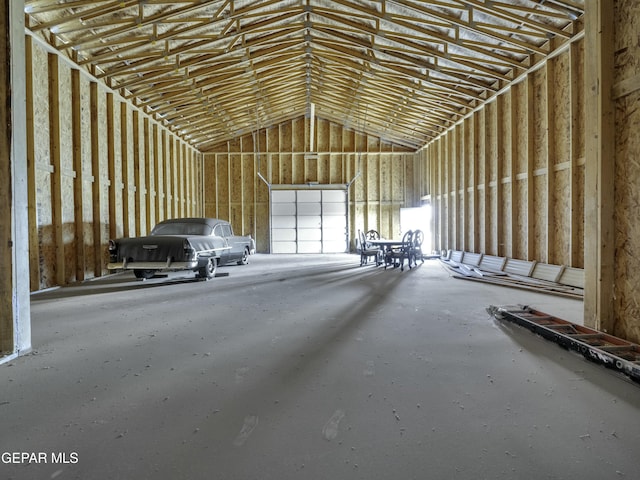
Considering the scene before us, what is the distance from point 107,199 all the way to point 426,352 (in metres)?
10.8

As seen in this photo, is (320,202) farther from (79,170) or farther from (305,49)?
(79,170)

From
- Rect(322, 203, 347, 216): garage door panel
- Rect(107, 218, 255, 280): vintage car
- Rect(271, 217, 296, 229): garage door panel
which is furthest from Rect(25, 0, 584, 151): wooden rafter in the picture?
Rect(271, 217, 296, 229): garage door panel

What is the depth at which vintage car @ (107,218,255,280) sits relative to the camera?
8727mm

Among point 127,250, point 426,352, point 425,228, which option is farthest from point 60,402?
point 425,228

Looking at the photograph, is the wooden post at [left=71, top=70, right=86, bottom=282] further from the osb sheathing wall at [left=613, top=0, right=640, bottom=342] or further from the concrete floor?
the osb sheathing wall at [left=613, top=0, right=640, bottom=342]

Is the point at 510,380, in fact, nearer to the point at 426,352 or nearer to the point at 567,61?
the point at 426,352

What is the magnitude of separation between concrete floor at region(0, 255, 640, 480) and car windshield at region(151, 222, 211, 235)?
16.6ft

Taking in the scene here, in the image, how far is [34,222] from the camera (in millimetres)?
8258

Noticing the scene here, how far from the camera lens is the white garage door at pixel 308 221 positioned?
2052 centimetres

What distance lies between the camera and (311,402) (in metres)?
2.79

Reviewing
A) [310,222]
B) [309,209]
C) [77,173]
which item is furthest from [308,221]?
[77,173]

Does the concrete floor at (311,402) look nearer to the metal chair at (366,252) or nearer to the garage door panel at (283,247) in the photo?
the metal chair at (366,252)

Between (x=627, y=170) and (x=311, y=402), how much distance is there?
395 cm

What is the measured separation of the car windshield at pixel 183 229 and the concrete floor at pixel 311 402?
5.06 m
